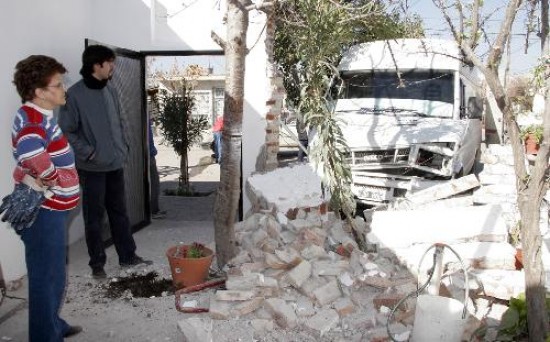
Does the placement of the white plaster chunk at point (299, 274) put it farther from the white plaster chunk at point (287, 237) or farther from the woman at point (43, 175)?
the woman at point (43, 175)

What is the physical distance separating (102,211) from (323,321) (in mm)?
2421

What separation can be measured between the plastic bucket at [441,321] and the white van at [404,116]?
3318 mm

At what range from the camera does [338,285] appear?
4172 millimetres

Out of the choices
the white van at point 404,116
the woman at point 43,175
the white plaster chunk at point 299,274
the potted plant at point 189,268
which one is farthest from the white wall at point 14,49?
the white van at point 404,116

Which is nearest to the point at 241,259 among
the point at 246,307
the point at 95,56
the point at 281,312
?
the point at 246,307

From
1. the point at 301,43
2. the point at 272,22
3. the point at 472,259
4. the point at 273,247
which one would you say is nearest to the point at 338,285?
the point at 273,247

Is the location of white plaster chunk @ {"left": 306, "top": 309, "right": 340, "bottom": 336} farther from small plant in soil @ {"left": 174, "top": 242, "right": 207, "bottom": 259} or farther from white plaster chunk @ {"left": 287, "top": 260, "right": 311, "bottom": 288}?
small plant in soil @ {"left": 174, "top": 242, "right": 207, "bottom": 259}

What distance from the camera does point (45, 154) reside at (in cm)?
314

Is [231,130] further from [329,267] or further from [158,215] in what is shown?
[158,215]

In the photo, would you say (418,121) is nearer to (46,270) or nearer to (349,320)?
(349,320)

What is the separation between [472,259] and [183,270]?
95.7 inches

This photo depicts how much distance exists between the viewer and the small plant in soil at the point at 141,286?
4652 mm

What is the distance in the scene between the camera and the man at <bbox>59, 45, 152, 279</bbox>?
4.70 metres

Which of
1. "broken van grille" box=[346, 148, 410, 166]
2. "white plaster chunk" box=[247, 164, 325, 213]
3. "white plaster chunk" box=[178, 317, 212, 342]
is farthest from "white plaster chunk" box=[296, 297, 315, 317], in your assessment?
"broken van grille" box=[346, 148, 410, 166]
